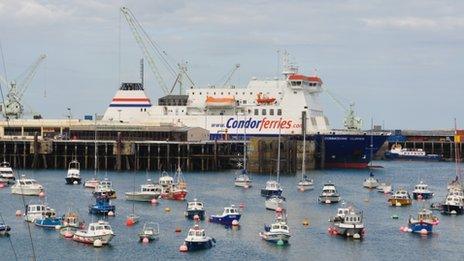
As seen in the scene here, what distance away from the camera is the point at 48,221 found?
279 ft

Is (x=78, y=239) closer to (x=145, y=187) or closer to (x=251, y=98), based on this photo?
(x=145, y=187)

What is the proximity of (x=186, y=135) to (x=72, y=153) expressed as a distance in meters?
17.6

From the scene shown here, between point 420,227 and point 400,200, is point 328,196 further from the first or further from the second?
point 420,227

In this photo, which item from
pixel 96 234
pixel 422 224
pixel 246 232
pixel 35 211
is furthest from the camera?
A: pixel 35 211

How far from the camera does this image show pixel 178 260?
70750mm

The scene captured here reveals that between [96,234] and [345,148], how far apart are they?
298ft

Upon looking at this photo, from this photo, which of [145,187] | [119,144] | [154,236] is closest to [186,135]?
[119,144]

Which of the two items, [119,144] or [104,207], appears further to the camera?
[119,144]

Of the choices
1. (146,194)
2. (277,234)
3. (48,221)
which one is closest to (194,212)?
(48,221)

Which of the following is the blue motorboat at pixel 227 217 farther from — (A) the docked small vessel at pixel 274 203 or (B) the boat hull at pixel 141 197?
(B) the boat hull at pixel 141 197

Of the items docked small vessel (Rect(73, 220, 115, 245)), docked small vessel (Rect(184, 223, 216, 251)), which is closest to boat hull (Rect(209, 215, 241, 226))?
docked small vessel (Rect(184, 223, 216, 251))

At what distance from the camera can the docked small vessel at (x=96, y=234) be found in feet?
249

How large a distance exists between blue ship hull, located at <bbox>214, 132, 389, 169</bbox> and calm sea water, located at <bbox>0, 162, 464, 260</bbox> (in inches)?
1172

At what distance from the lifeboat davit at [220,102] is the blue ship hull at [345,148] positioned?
6775 millimetres
